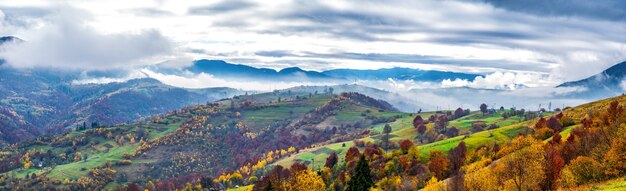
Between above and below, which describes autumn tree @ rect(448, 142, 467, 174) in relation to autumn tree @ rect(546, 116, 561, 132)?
below

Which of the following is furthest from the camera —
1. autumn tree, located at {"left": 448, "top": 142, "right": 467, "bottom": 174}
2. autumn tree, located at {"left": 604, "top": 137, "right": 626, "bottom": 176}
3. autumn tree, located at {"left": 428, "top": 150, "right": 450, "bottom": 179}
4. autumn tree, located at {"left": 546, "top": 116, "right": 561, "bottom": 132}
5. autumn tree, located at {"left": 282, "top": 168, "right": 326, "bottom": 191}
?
autumn tree, located at {"left": 546, "top": 116, "right": 561, "bottom": 132}

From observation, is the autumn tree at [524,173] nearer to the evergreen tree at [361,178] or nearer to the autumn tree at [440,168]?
the evergreen tree at [361,178]

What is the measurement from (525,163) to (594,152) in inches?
1005

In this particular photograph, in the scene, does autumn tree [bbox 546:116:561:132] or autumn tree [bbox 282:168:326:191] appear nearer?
autumn tree [bbox 282:168:326:191]

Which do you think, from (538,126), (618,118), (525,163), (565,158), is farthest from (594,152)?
(538,126)

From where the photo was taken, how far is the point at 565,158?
376 ft

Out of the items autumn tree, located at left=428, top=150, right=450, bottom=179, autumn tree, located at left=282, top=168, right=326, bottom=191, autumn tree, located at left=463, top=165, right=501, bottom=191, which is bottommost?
autumn tree, located at left=282, top=168, right=326, bottom=191

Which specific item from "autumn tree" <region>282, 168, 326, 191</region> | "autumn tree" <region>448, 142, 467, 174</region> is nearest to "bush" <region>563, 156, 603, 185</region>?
"autumn tree" <region>448, 142, 467, 174</region>

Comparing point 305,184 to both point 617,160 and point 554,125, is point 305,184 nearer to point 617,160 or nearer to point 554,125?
point 617,160

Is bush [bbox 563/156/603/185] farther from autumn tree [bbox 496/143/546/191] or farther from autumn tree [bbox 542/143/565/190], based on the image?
autumn tree [bbox 496/143/546/191]

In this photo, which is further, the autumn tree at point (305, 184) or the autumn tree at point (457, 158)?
the autumn tree at point (457, 158)

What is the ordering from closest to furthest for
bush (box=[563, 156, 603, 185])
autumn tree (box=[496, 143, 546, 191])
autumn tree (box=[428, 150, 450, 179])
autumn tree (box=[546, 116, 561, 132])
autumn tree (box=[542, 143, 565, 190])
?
autumn tree (box=[496, 143, 546, 191]) → autumn tree (box=[542, 143, 565, 190]) → bush (box=[563, 156, 603, 185]) → autumn tree (box=[428, 150, 450, 179]) → autumn tree (box=[546, 116, 561, 132])

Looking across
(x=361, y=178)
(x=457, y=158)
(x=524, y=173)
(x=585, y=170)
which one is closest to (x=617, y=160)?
(x=585, y=170)

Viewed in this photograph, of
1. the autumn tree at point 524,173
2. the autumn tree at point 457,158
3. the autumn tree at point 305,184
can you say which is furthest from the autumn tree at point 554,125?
the autumn tree at point 524,173
